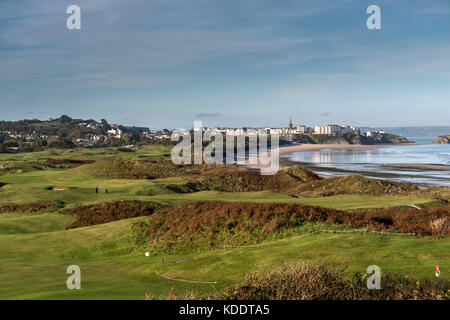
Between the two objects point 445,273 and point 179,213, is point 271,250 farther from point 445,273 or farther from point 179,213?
point 179,213

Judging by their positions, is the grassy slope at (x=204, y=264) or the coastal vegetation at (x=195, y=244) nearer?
the grassy slope at (x=204, y=264)

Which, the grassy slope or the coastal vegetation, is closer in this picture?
the grassy slope

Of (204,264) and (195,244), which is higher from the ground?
(204,264)

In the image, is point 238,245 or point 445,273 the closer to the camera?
point 445,273

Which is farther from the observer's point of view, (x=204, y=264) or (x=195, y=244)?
(x=195, y=244)

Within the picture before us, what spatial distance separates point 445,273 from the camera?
13.0 m
